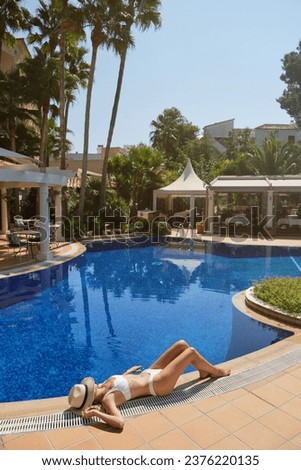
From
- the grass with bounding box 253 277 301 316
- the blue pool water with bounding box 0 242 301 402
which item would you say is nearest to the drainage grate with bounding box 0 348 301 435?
the blue pool water with bounding box 0 242 301 402

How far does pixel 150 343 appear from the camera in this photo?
726 cm

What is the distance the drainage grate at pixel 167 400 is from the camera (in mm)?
3836

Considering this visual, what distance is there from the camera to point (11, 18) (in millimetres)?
20422

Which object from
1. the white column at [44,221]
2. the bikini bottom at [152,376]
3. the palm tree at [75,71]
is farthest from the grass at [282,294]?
the palm tree at [75,71]

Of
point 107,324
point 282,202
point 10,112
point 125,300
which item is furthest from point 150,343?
point 282,202

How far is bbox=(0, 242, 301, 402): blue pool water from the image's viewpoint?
20.5ft

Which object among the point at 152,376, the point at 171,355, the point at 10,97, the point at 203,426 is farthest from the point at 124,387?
the point at 10,97

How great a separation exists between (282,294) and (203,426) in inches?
207

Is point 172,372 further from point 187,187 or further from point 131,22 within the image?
point 131,22

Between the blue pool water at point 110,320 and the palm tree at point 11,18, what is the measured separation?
1480 cm

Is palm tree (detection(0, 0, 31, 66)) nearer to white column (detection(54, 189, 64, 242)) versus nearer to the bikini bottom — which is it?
white column (detection(54, 189, 64, 242))

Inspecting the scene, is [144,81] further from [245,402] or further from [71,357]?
[245,402]

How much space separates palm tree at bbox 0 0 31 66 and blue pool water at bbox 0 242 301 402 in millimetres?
14803

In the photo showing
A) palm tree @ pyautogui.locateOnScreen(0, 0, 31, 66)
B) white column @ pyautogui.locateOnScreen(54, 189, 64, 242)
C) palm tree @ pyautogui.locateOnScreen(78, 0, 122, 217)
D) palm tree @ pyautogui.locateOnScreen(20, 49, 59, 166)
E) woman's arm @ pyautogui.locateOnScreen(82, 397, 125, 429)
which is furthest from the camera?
palm tree @ pyautogui.locateOnScreen(20, 49, 59, 166)
